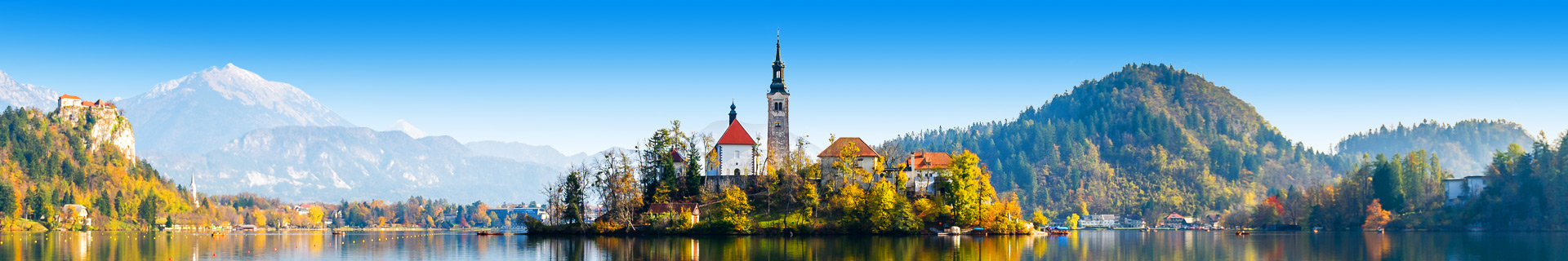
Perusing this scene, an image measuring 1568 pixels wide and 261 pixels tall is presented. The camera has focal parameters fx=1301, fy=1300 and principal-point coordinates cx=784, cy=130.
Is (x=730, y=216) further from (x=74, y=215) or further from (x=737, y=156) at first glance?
(x=74, y=215)

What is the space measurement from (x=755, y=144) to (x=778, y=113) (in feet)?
17.4

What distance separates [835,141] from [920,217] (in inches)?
472

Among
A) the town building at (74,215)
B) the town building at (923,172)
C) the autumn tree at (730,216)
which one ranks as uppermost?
the town building at (923,172)

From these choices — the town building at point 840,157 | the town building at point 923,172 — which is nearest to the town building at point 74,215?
the town building at point 840,157

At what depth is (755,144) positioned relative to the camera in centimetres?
12756

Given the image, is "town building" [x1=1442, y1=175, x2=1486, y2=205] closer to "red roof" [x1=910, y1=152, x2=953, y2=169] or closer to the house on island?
"red roof" [x1=910, y1=152, x2=953, y2=169]

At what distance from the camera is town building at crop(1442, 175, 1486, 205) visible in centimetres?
16762

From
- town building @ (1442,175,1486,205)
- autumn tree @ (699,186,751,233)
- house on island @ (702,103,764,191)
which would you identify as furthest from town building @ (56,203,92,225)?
town building @ (1442,175,1486,205)

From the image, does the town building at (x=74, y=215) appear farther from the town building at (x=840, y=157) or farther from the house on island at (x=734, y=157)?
the town building at (x=840, y=157)

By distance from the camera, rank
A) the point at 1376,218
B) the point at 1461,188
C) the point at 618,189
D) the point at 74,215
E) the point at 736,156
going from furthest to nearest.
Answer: the point at 74,215
the point at 1461,188
the point at 1376,218
the point at 736,156
the point at 618,189

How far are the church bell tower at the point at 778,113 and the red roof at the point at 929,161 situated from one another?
1270cm

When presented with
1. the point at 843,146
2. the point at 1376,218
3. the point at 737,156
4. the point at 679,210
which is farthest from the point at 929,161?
the point at 1376,218

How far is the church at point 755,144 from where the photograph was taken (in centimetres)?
12644

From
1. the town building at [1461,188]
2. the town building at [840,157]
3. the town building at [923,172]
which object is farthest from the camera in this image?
the town building at [1461,188]
